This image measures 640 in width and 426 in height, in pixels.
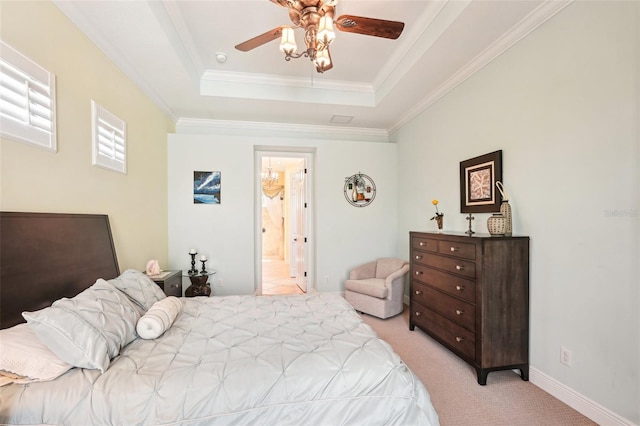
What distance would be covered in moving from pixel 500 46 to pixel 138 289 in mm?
3568

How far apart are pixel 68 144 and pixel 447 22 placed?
3038 mm

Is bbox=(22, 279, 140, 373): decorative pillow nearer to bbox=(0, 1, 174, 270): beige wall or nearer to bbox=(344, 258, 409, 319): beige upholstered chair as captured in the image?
bbox=(0, 1, 174, 270): beige wall

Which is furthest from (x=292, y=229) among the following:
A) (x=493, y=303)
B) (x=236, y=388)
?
(x=236, y=388)

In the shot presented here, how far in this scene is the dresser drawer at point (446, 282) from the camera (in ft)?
7.77

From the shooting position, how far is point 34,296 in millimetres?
1680

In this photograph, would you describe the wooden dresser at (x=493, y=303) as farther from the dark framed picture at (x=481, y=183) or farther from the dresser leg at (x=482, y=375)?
the dark framed picture at (x=481, y=183)

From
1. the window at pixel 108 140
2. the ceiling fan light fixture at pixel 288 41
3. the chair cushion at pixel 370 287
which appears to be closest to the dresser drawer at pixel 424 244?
the chair cushion at pixel 370 287

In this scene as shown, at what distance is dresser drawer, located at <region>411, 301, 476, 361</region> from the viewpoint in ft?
7.82

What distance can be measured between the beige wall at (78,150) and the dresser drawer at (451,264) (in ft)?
9.99

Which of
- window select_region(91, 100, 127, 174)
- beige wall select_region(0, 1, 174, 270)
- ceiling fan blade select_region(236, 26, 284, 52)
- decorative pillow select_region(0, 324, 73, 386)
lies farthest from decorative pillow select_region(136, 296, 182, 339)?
ceiling fan blade select_region(236, 26, 284, 52)

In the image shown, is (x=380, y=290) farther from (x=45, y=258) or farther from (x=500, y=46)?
(x=45, y=258)

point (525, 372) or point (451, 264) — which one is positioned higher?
point (451, 264)

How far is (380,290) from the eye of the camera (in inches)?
143

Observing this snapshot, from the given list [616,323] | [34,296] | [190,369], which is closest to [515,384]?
[616,323]
